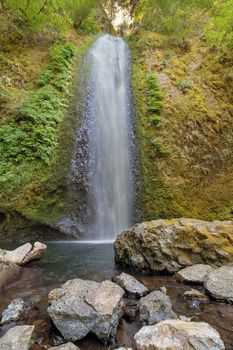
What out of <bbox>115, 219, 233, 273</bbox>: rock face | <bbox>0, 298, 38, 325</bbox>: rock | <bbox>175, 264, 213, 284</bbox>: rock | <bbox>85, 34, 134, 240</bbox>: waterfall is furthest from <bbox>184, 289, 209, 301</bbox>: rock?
<bbox>85, 34, 134, 240</bbox>: waterfall

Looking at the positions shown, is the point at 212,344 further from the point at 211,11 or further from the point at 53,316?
the point at 211,11

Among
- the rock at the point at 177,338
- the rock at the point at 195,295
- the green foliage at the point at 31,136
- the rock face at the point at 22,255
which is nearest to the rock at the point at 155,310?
the rock at the point at 177,338

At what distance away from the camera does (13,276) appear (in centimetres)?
413

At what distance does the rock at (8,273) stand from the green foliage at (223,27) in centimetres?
1039

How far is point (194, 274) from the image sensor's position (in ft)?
13.3

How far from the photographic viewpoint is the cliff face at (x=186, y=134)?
7918 mm

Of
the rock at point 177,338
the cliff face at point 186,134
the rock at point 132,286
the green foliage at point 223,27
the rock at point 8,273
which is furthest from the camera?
the green foliage at point 223,27

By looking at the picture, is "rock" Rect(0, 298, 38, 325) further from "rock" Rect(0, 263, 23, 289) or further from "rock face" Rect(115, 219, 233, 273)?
"rock face" Rect(115, 219, 233, 273)

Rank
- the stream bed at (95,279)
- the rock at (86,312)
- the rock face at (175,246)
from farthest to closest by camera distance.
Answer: the rock face at (175,246) < the stream bed at (95,279) < the rock at (86,312)

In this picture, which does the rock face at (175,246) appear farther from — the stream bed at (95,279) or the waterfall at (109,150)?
the waterfall at (109,150)

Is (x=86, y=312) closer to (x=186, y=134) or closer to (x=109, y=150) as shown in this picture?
(x=109, y=150)

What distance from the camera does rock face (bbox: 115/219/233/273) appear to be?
4.56 meters

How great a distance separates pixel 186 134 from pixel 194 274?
5.83 m

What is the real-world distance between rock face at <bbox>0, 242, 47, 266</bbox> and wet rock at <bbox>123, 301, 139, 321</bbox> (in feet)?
7.97
